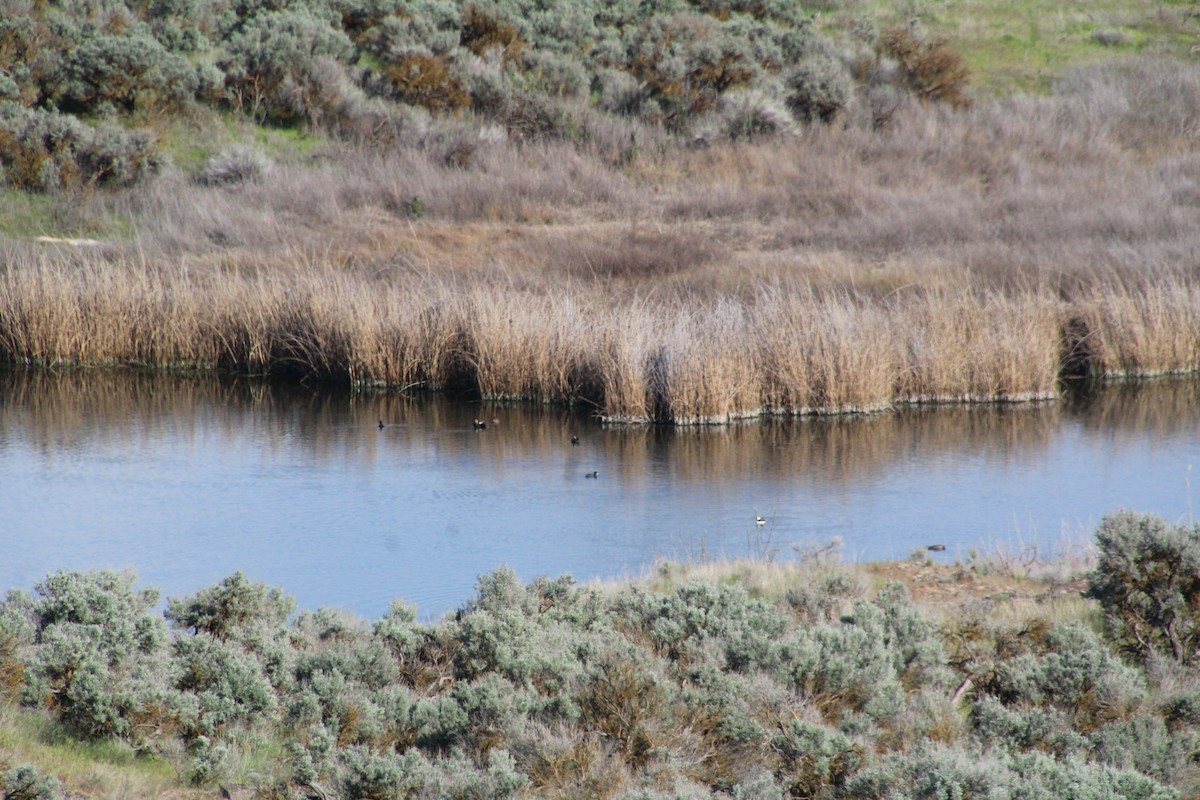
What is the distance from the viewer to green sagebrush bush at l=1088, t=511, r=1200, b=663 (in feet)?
23.0

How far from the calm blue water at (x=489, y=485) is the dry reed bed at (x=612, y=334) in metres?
0.53

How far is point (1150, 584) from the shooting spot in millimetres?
7098

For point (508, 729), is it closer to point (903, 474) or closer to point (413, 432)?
point (903, 474)

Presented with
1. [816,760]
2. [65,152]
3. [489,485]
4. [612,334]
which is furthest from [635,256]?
[816,760]

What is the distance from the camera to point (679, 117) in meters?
33.0

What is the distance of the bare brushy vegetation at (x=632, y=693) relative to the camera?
5.32 m

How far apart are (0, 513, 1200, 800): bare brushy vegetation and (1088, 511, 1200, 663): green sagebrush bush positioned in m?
0.01

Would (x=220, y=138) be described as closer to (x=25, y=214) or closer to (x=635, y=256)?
(x=25, y=214)

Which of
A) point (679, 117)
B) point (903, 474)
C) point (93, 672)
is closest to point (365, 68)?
point (679, 117)

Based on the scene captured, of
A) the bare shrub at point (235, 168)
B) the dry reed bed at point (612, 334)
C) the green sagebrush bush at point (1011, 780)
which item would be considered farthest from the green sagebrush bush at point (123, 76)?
the green sagebrush bush at point (1011, 780)

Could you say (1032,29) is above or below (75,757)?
above

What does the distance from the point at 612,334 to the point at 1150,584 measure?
1120 centimetres

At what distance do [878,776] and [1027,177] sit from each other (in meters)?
26.8

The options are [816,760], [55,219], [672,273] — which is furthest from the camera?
[55,219]
